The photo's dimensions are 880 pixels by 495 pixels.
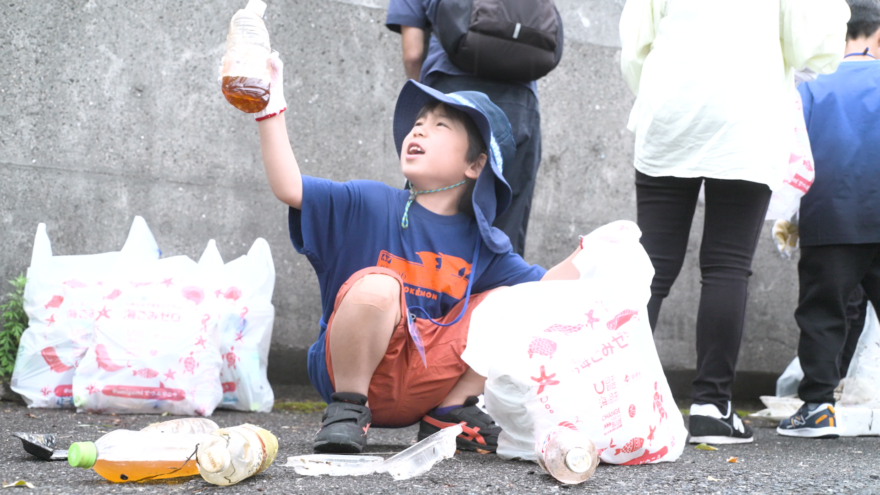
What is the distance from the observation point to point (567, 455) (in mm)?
1355

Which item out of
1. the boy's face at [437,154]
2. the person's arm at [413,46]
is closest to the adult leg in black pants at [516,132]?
the person's arm at [413,46]

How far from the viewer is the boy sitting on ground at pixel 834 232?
2.40 meters

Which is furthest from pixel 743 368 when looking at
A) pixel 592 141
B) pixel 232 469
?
pixel 232 469

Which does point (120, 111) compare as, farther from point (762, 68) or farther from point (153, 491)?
point (762, 68)

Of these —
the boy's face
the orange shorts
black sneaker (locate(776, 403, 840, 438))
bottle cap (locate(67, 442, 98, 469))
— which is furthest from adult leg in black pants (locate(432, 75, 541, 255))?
bottle cap (locate(67, 442, 98, 469))

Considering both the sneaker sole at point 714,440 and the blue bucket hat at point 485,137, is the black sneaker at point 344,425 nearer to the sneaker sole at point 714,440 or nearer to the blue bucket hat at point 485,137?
the blue bucket hat at point 485,137

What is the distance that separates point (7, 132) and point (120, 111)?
0.38 metres

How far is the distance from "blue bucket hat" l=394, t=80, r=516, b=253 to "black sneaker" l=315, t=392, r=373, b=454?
0.50 m

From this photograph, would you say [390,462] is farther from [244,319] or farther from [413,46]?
[413,46]

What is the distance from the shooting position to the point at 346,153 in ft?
10.2

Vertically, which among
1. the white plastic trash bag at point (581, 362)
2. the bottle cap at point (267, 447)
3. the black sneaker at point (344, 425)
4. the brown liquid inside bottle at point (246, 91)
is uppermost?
the brown liquid inside bottle at point (246, 91)

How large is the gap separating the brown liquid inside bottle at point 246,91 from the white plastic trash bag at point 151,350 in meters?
1.13

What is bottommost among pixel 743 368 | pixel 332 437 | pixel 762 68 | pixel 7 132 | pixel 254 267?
pixel 743 368

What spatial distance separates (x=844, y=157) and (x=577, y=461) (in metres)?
1.66
